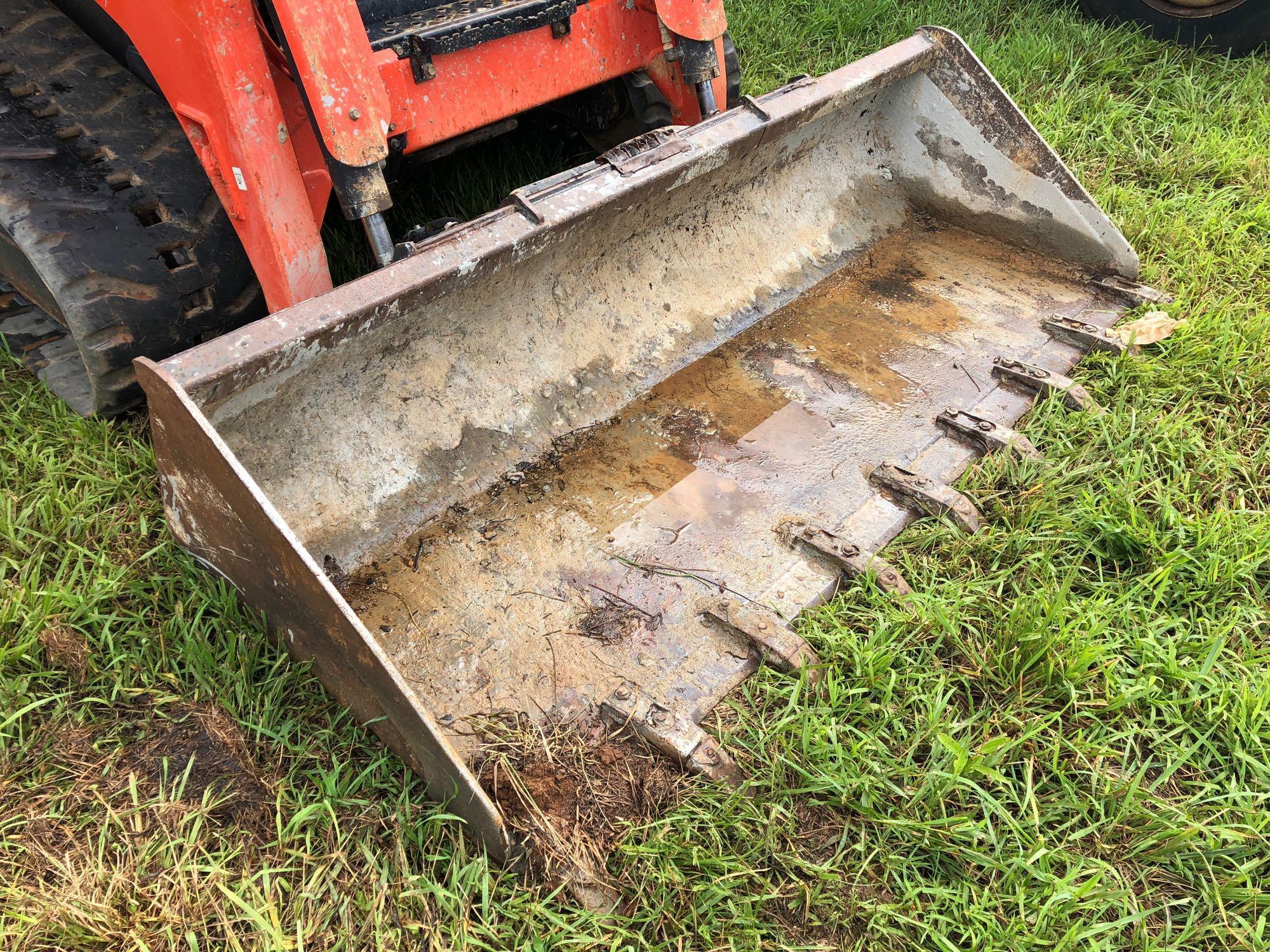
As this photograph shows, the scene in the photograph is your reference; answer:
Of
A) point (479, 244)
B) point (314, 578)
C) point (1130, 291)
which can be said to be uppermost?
point (479, 244)

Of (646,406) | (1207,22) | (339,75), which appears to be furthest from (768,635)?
(1207,22)

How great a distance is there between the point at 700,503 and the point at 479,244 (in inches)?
31.8

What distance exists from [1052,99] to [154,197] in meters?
3.87

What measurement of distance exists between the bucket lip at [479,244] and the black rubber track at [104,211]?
55cm

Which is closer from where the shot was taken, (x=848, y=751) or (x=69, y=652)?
(x=848, y=751)

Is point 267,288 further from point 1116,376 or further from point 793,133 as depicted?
point 1116,376

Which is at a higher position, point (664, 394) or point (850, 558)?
point (664, 394)

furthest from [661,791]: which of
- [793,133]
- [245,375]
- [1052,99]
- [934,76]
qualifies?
[1052,99]

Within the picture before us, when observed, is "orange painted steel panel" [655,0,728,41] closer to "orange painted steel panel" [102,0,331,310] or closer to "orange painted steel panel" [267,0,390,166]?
"orange painted steel panel" [267,0,390,166]

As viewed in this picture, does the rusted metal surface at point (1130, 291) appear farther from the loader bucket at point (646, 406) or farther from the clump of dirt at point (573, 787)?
the clump of dirt at point (573, 787)

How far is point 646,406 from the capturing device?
8.21ft

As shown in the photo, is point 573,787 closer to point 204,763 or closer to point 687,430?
point 204,763

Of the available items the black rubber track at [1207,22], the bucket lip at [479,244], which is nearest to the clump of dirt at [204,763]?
the bucket lip at [479,244]

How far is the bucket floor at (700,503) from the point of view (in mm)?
1923
